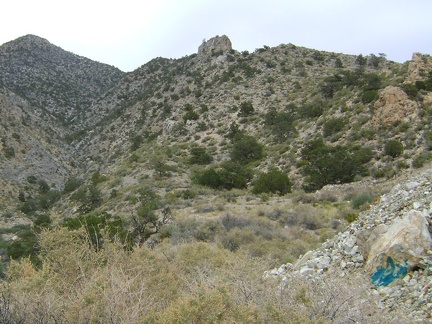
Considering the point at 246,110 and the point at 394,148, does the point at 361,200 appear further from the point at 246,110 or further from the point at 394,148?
the point at 246,110

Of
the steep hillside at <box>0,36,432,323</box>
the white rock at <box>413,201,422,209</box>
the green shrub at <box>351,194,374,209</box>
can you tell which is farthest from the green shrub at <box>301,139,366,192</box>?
the white rock at <box>413,201,422,209</box>

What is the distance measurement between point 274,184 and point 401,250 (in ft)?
59.5

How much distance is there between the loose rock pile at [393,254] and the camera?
553 centimetres

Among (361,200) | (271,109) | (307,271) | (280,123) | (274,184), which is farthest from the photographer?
(271,109)

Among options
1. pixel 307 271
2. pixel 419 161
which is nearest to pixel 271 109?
pixel 419 161

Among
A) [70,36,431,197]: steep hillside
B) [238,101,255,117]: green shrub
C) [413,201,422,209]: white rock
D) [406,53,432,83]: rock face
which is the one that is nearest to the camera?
[413,201,422,209]: white rock

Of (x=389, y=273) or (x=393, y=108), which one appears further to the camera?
(x=393, y=108)

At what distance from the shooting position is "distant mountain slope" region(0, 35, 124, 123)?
6094 centimetres

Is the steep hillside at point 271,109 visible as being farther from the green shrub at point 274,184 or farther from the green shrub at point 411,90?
the green shrub at point 274,184

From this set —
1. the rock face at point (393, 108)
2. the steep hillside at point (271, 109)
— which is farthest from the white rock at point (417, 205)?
the rock face at point (393, 108)

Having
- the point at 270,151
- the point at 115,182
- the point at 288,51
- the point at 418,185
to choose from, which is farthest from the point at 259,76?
the point at 418,185

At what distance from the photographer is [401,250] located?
609cm

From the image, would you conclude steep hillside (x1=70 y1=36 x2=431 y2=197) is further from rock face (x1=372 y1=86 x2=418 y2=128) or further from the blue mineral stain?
the blue mineral stain

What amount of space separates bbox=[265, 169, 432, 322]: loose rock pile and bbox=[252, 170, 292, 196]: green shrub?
15.0 metres
